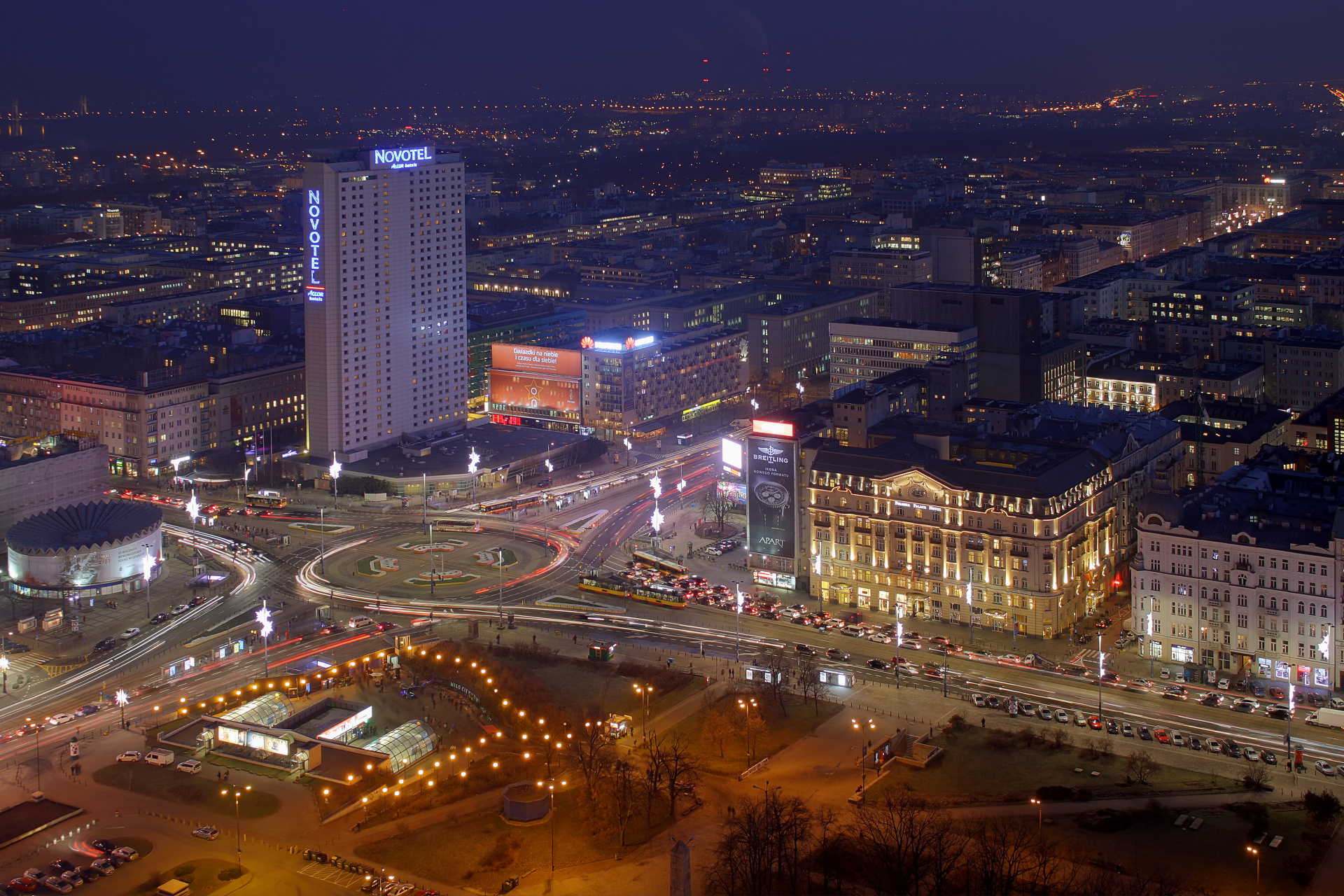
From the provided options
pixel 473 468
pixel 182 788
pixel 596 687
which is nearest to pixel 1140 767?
pixel 596 687

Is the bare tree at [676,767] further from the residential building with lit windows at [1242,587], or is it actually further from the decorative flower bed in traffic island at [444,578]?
the decorative flower bed in traffic island at [444,578]

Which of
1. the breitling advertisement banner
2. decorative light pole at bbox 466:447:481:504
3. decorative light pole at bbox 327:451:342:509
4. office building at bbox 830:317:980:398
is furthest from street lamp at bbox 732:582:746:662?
office building at bbox 830:317:980:398

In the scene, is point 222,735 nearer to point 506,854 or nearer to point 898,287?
point 506,854

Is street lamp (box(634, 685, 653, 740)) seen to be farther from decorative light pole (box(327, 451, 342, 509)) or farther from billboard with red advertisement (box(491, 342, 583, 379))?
billboard with red advertisement (box(491, 342, 583, 379))

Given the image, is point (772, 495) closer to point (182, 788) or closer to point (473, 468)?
point (473, 468)

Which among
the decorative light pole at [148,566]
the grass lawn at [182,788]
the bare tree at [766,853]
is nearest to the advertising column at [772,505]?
the bare tree at [766,853]

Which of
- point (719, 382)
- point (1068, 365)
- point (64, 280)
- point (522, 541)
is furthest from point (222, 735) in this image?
point (64, 280)
